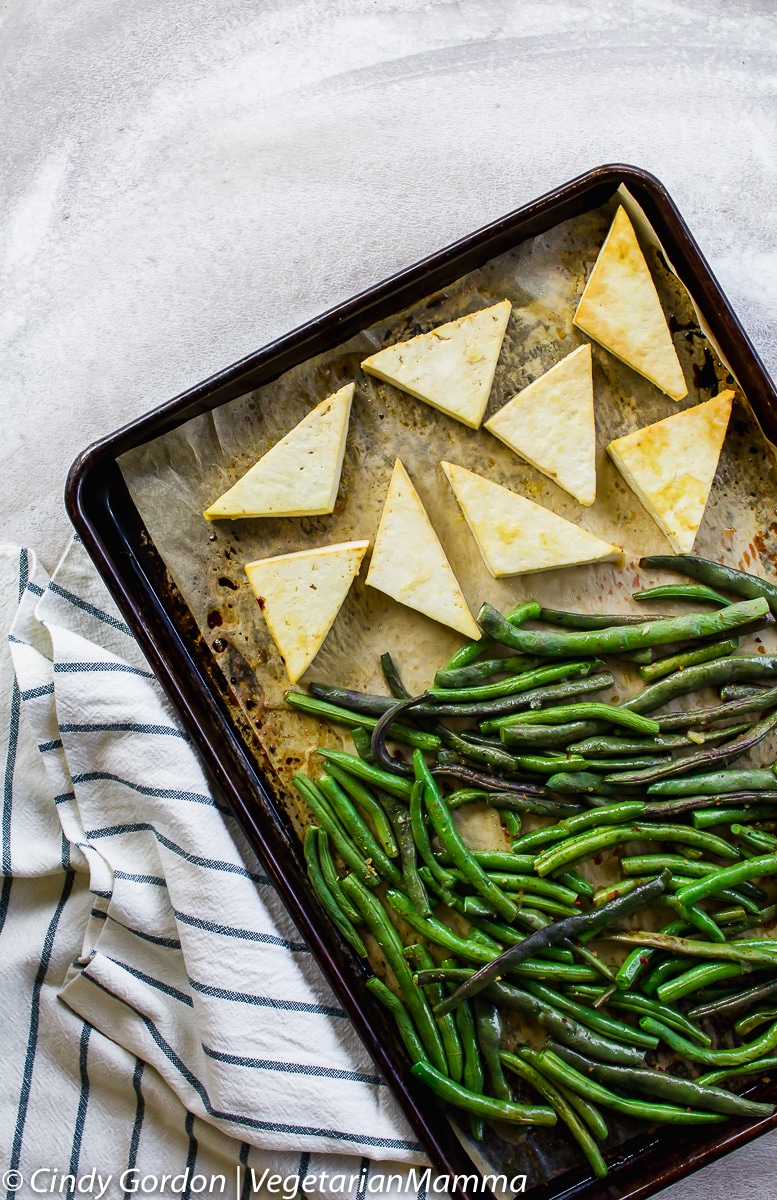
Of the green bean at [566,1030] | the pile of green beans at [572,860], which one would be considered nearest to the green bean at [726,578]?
the pile of green beans at [572,860]

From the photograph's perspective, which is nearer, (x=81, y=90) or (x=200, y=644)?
(x=200, y=644)

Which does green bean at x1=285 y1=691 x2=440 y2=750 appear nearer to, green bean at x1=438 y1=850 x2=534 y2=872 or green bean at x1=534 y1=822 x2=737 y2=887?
green bean at x1=438 y1=850 x2=534 y2=872

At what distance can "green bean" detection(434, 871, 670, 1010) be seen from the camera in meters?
2.78

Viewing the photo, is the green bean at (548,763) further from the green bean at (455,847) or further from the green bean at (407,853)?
the green bean at (407,853)

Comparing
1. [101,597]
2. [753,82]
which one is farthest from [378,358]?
[753,82]

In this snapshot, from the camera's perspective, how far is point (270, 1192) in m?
2.89

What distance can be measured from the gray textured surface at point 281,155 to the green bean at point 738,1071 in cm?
237

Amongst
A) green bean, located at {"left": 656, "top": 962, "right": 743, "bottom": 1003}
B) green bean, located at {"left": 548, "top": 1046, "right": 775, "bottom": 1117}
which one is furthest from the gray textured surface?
green bean, located at {"left": 548, "top": 1046, "right": 775, "bottom": 1117}

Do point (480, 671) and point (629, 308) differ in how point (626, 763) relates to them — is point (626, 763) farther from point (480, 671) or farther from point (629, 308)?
point (629, 308)

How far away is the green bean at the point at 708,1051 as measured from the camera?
2.83m

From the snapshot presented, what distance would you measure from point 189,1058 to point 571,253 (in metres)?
3.03

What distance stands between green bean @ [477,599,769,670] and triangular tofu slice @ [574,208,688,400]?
80cm

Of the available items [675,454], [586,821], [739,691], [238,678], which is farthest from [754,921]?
[238,678]

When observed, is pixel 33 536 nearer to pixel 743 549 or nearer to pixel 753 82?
pixel 743 549
